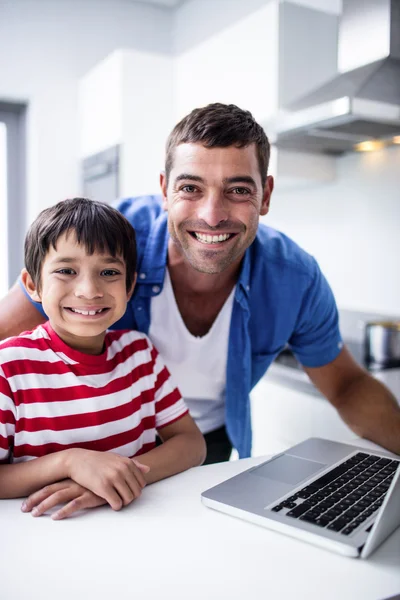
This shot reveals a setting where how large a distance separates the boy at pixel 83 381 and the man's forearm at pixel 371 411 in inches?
13.6

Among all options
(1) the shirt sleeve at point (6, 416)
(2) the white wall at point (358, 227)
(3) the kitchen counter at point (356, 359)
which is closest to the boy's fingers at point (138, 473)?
(1) the shirt sleeve at point (6, 416)

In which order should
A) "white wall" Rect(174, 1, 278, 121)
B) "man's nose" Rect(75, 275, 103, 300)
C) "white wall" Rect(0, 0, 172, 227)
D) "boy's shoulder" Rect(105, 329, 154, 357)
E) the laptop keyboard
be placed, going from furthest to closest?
1. "white wall" Rect(0, 0, 172, 227)
2. "white wall" Rect(174, 1, 278, 121)
3. "boy's shoulder" Rect(105, 329, 154, 357)
4. "man's nose" Rect(75, 275, 103, 300)
5. the laptop keyboard

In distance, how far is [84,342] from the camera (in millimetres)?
1000

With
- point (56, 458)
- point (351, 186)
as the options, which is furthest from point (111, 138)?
point (56, 458)

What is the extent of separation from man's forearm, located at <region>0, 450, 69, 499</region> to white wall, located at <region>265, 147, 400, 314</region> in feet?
6.13

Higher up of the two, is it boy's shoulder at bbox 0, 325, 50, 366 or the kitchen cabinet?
the kitchen cabinet

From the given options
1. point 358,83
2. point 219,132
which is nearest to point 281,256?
point 219,132

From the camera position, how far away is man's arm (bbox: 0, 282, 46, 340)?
1.13 m

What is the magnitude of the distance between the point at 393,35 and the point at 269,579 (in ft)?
6.63

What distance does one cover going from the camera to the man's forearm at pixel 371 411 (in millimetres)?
1064

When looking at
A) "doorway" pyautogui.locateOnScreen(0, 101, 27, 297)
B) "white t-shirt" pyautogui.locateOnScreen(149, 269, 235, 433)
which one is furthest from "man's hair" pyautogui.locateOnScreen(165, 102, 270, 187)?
"doorway" pyautogui.locateOnScreen(0, 101, 27, 297)

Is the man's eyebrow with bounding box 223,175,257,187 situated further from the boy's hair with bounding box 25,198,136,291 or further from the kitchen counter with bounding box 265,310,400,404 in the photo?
the kitchen counter with bounding box 265,310,400,404

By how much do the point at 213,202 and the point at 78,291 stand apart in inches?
13.3

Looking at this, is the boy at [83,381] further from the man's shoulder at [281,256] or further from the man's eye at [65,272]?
the man's shoulder at [281,256]
